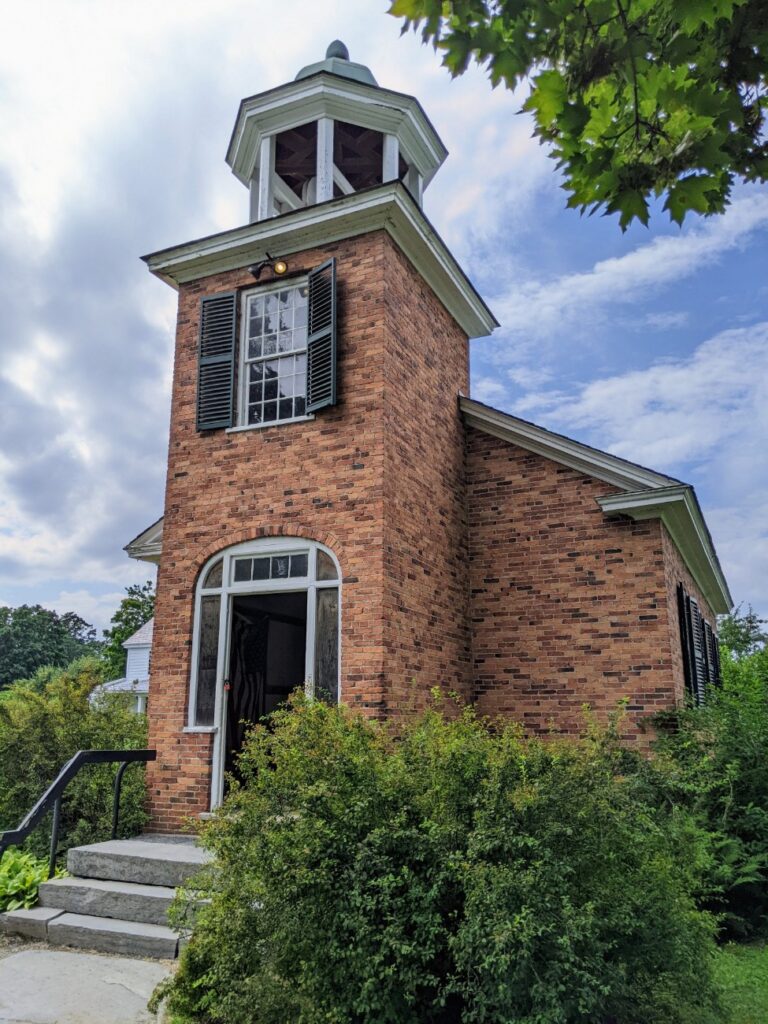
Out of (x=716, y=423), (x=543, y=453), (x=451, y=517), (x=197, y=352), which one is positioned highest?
(x=716, y=423)

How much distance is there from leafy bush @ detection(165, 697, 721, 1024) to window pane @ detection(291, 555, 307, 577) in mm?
3627

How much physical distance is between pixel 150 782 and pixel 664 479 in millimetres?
6727

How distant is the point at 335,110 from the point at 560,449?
5.22 metres

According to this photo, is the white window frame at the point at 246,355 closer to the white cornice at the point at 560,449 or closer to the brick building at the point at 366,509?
the brick building at the point at 366,509

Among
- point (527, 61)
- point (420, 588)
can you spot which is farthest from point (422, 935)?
point (420, 588)

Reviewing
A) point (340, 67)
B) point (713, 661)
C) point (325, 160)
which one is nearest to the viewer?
point (325, 160)

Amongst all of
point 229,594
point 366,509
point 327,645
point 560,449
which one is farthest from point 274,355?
Answer: point 560,449

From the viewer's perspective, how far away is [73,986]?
15.5 ft

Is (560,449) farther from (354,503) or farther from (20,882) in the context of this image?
(20,882)

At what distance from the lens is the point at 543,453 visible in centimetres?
947

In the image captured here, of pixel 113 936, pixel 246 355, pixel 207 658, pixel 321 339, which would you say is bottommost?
pixel 113 936

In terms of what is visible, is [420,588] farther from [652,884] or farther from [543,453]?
[652,884]

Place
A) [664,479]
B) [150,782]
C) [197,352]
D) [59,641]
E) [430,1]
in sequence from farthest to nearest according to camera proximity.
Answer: [59,641], [197,352], [664,479], [150,782], [430,1]

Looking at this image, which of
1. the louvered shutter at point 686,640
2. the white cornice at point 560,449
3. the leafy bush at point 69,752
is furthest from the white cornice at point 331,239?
the leafy bush at point 69,752
